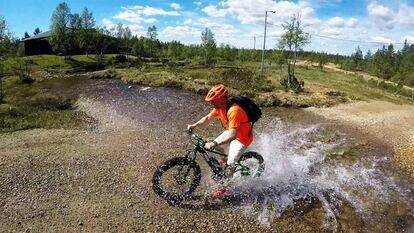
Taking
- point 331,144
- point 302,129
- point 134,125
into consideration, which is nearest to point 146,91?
point 134,125

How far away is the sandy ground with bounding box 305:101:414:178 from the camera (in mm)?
19059

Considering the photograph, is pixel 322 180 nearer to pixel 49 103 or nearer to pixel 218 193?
pixel 218 193

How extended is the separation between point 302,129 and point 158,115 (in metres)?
9.63

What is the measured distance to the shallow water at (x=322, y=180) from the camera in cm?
1066

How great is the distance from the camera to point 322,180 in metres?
13.2

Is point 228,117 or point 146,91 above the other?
point 228,117

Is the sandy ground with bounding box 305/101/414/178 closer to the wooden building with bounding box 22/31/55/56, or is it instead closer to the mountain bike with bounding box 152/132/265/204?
the mountain bike with bounding box 152/132/265/204

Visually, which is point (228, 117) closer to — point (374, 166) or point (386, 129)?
point (374, 166)

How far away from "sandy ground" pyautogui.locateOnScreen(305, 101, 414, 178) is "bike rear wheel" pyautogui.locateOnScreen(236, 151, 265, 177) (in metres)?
7.89

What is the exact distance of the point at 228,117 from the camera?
32.2 feet

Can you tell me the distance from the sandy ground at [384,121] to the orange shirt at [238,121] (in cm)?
935

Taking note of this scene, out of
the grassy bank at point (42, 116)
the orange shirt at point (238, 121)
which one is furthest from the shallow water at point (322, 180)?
the grassy bank at point (42, 116)

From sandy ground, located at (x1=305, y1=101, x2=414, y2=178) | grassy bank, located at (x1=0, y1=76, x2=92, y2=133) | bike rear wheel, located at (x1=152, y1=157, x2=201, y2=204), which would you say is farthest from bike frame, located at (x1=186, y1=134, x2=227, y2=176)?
grassy bank, located at (x1=0, y1=76, x2=92, y2=133)

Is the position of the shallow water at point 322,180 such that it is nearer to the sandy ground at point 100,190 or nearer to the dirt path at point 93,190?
the sandy ground at point 100,190
